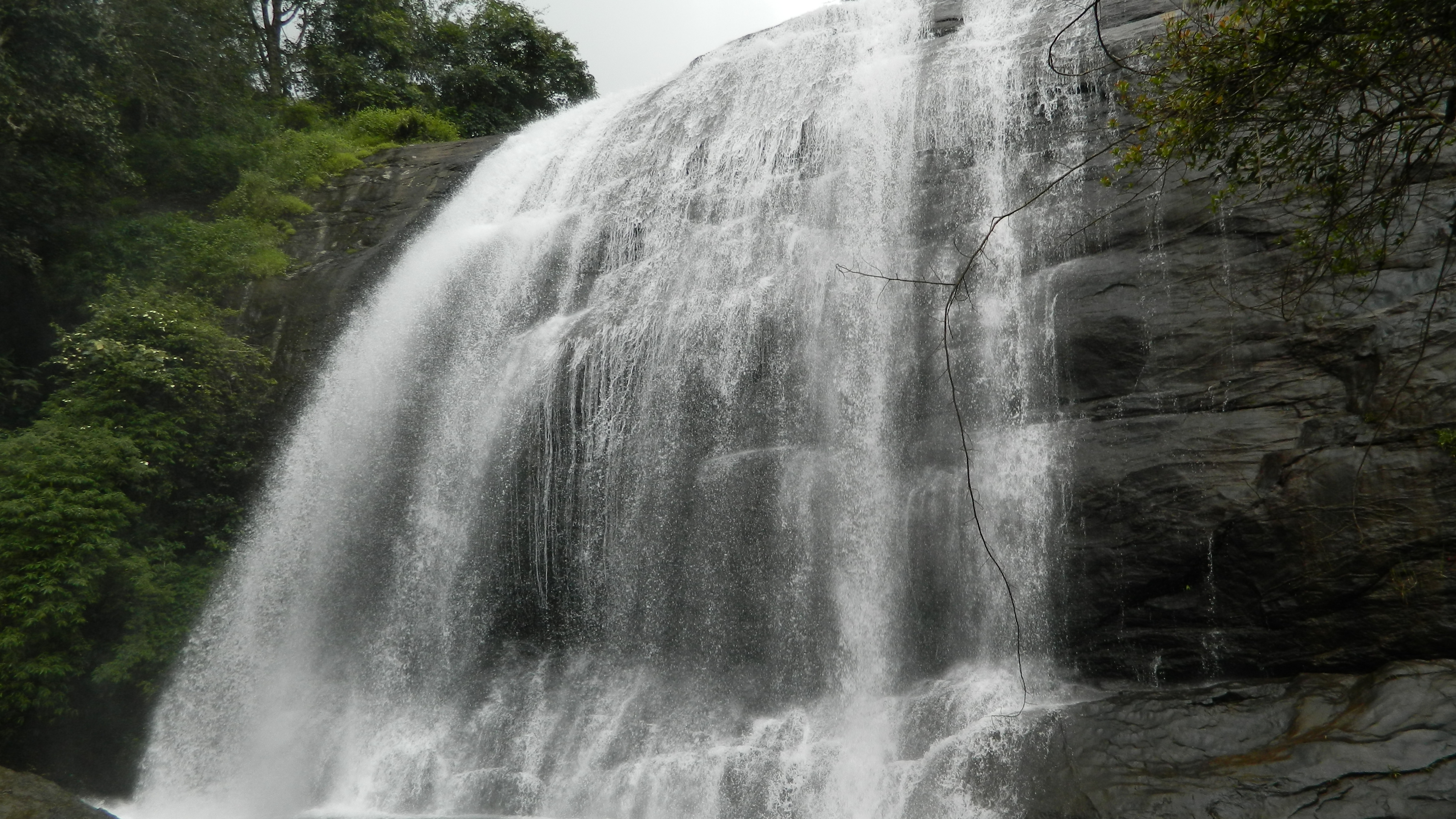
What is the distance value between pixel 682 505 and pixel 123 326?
8.76m

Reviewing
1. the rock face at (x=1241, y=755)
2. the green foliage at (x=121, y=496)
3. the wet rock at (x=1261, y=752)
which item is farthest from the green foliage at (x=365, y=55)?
the wet rock at (x=1261, y=752)

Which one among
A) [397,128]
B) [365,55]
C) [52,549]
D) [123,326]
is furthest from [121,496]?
[365,55]

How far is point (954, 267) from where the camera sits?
35.0ft

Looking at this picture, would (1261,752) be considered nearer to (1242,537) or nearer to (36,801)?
(1242,537)

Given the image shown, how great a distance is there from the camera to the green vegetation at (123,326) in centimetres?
1113

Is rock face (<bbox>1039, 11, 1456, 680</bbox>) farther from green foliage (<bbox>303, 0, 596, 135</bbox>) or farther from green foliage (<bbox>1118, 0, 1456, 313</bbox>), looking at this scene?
green foliage (<bbox>303, 0, 596, 135</bbox>)

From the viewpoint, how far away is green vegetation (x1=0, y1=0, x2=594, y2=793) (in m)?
11.1

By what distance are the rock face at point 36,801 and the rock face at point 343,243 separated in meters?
6.19

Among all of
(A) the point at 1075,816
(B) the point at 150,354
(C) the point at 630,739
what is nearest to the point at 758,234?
(C) the point at 630,739

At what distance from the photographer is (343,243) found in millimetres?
16094

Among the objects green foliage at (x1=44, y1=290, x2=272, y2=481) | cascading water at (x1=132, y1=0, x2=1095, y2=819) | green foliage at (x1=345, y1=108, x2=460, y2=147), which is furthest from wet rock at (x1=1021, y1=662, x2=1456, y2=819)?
green foliage at (x1=345, y1=108, x2=460, y2=147)

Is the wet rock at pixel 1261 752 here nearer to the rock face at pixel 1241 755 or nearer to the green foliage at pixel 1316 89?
the rock face at pixel 1241 755

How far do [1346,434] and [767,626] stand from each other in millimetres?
5534

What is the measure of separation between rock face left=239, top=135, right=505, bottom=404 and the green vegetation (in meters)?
0.33
